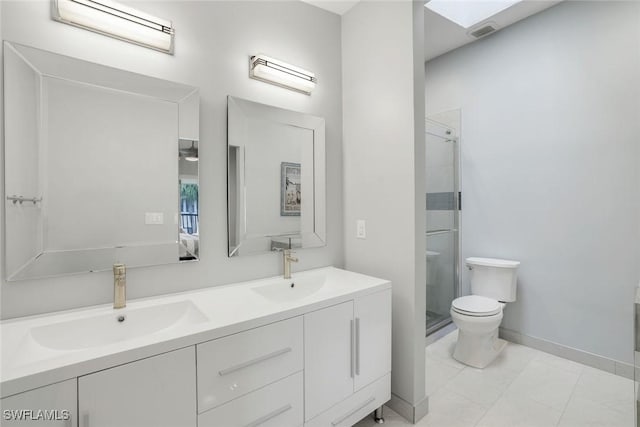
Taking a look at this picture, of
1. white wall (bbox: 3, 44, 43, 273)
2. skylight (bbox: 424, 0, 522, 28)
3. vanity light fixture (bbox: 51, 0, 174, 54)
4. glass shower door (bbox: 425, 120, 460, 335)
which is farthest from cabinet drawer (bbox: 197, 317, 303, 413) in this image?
skylight (bbox: 424, 0, 522, 28)

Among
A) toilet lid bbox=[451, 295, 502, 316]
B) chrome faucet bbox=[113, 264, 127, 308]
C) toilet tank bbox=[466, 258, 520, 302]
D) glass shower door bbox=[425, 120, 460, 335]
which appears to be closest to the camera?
chrome faucet bbox=[113, 264, 127, 308]

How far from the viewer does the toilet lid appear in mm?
2240

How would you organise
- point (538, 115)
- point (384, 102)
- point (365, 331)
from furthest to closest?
point (538, 115)
point (384, 102)
point (365, 331)

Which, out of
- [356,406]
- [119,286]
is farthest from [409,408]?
[119,286]

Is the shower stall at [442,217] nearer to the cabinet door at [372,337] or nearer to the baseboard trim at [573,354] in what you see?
the baseboard trim at [573,354]

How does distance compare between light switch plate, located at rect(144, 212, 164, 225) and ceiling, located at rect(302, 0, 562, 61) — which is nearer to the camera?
light switch plate, located at rect(144, 212, 164, 225)

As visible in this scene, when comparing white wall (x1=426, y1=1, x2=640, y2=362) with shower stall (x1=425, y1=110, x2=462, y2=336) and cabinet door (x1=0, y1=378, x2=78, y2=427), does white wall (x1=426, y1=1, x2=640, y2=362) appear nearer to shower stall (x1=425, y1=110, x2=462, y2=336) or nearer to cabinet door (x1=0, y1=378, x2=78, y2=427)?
shower stall (x1=425, y1=110, x2=462, y2=336)

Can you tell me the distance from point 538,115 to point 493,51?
744 millimetres

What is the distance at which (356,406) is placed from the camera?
5.09 feet

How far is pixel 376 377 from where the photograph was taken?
1647 mm

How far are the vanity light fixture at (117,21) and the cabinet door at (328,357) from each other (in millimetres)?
1471

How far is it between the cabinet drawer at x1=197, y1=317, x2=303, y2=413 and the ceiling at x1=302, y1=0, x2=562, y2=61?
2.06 meters

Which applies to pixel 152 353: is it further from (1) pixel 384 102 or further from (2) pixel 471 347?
(2) pixel 471 347

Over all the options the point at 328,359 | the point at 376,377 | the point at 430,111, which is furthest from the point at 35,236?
the point at 430,111
